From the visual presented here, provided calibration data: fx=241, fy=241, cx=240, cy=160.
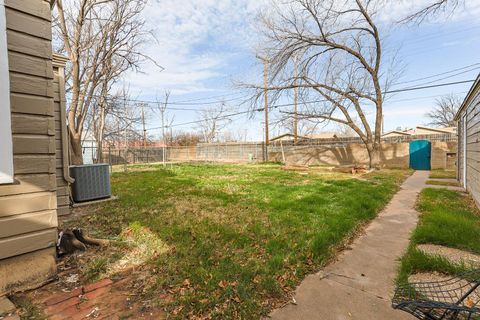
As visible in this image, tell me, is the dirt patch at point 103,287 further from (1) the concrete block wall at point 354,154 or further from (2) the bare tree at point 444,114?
(2) the bare tree at point 444,114

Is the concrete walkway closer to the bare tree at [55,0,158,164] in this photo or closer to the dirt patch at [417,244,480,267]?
the dirt patch at [417,244,480,267]

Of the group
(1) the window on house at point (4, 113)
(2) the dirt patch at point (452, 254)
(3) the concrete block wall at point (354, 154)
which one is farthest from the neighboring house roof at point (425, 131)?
(1) the window on house at point (4, 113)

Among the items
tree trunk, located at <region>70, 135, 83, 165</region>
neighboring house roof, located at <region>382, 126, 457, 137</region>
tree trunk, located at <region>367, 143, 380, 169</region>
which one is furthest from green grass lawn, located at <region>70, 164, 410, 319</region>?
neighboring house roof, located at <region>382, 126, 457, 137</region>

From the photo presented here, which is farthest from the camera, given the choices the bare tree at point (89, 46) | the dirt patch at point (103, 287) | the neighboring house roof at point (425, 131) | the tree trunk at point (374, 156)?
the neighboring house roof at point (425, 131)

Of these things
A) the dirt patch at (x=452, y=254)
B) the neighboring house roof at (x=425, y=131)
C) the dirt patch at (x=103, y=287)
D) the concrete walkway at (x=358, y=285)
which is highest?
the neighboring house roof at (x=425, y=131)

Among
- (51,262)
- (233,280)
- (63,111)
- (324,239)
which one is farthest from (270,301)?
(63,111)

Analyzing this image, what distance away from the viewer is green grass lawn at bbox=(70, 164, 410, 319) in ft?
6.33

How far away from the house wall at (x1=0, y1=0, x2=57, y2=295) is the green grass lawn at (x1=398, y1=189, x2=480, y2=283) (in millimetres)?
3234

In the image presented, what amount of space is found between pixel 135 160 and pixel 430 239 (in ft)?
85.2

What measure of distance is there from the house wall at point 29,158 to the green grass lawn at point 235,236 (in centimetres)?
99

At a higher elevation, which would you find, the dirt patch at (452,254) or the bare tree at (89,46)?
the bare tree at (89,46)

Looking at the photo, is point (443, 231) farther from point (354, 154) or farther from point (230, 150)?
point (230, 150)

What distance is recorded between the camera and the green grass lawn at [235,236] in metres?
1.93

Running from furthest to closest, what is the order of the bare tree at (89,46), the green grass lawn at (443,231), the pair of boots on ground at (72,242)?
the bare tree at (89,46), the pair of boots on ground at (72,242), the green grass lawn at (443,231)
